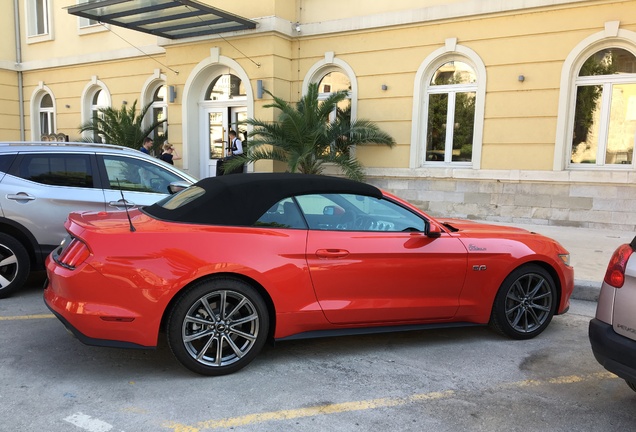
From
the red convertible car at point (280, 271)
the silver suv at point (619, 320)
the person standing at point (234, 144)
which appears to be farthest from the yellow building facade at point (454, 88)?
the silver suv at point (619, 320)

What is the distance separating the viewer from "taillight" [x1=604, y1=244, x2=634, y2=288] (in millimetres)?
3158

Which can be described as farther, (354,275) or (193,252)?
(354,275)

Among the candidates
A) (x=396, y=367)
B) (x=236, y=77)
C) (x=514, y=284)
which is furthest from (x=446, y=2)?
(x=396, y=367)

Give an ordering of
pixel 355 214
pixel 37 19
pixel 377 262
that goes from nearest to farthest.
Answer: pixel 377 262
pixel 355 214
pixel 37 19

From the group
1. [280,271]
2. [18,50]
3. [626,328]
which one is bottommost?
[626,328]

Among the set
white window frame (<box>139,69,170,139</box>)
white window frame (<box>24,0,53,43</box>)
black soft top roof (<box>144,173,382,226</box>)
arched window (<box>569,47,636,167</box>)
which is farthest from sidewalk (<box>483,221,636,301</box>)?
white window frame (<box>24,0,53,43</box>)

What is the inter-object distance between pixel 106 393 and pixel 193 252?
1.14 metres

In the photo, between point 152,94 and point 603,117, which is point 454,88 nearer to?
point 603,117

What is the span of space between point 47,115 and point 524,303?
19482 millimetres

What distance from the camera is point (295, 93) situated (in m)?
13.0

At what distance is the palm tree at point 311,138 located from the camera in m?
11.0

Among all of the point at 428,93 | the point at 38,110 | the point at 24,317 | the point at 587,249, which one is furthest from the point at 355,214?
the point at 38,110

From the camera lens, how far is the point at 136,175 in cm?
629

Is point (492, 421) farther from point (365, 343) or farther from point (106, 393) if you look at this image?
point (106, 393)
